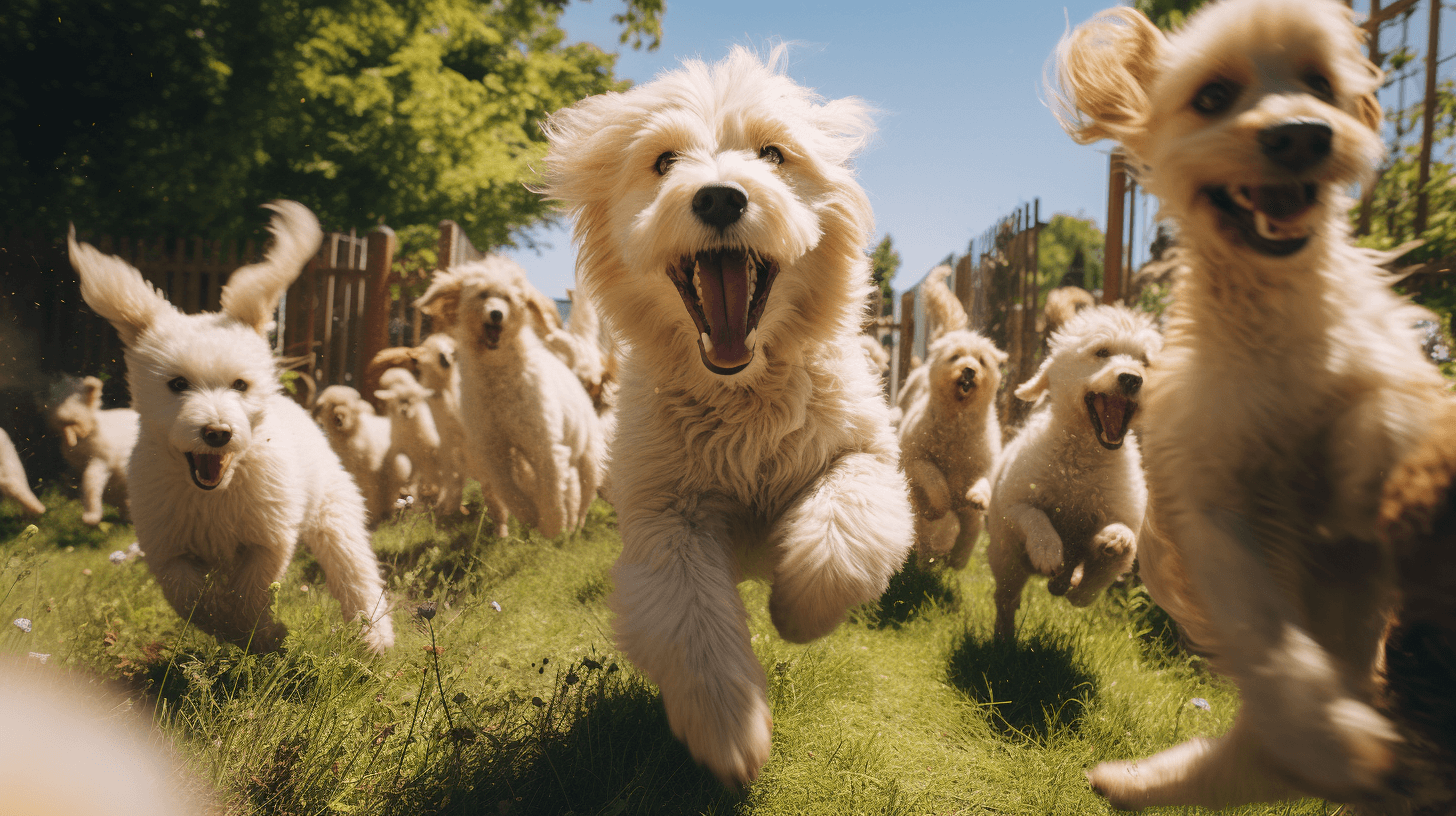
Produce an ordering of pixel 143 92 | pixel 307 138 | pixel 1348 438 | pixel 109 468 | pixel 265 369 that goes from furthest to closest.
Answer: pixel 307 138 → pixel 143 92 → pixel 109 468 → pixel 265 369 → pixel 1348 438

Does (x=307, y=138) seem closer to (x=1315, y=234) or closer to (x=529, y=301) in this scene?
(x=529, y=301)

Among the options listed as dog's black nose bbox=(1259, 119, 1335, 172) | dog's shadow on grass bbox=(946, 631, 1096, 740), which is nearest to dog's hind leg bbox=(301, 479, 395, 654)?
dog's shadow on grass bbox=(946, 631, 1096, 740)

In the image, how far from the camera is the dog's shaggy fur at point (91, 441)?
6797 millimetres

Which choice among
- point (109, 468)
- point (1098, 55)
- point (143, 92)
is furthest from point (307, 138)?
point (1098, 55)

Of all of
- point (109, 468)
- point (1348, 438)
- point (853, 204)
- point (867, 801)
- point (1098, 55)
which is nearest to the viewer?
point (1348, 438)

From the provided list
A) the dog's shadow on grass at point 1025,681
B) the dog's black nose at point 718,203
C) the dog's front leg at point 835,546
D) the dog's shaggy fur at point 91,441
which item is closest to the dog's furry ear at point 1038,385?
the dog's shadow on grass at point 1025,681

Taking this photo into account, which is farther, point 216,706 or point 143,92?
point 143,92

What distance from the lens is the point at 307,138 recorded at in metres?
14.8

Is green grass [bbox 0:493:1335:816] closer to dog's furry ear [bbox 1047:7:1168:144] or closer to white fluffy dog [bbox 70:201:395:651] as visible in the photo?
white fluffy dog [bbox 70:201:395:651]

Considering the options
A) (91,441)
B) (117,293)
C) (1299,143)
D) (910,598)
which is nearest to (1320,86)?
(1299,143)

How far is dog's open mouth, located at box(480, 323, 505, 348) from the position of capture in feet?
22.4

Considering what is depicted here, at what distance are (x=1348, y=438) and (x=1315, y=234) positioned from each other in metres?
0.40

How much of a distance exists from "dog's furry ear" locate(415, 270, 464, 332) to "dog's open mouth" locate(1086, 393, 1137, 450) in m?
5.39

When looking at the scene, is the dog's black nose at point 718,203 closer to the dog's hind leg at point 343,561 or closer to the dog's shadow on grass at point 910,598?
the dog's hind leg at point 343,561
